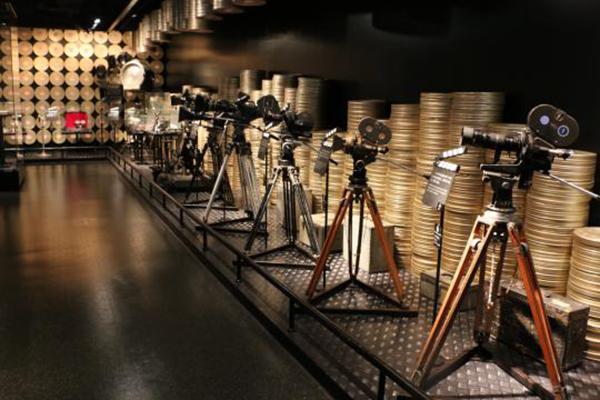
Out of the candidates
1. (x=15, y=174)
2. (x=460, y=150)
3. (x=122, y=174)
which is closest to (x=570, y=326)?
(x=460, y=150)

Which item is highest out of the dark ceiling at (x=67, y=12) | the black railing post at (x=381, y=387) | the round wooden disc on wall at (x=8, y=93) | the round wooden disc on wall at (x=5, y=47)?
the dark ceiling at (x=67, y=12)

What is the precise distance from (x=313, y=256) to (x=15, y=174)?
6278 millimetres

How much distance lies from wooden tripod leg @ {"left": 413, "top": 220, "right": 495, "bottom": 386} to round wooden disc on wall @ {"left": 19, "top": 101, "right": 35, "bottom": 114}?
13.5 m

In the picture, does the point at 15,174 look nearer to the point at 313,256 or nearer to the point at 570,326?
the point at 313,256

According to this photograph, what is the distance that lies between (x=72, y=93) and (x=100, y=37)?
1.62m

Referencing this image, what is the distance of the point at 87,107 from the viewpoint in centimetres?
1455

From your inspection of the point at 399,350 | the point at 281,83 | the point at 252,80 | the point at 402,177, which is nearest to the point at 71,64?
the point at 252,80

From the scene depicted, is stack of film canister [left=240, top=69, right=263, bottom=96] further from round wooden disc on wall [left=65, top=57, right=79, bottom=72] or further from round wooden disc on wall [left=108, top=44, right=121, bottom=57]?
round wooden disc on wall [left=108, top=44, right=121, bottom=57]

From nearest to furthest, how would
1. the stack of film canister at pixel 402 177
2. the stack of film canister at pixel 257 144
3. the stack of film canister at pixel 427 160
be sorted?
the stack of film canister at pixel 427 160, the stack of film canister at pixel 402 177, the stack of film canister at pixel 257 144

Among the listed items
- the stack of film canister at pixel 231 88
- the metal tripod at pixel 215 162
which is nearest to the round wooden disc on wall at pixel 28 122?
the stack of film canister at pixel 231 88

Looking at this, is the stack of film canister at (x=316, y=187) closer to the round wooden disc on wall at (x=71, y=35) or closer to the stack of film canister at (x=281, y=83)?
the stack of film canister at (x=281, y=83)

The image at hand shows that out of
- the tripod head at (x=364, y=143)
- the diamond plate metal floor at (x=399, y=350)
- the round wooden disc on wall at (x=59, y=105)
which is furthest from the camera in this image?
the round wooden disc on wall at (x=59, y=105)

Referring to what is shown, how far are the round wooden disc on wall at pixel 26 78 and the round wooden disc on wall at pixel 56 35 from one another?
1.02 m

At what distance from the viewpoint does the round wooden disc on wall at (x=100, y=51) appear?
14492mm
